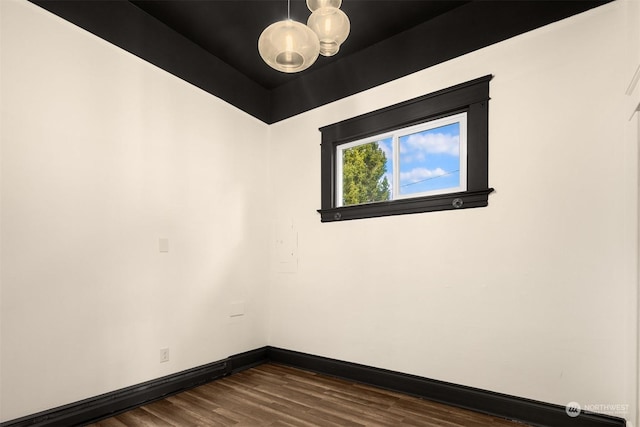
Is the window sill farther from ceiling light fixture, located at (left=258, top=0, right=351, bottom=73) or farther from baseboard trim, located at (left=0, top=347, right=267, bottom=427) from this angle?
baseboard trim, located at (left=0, top=347, right=267, bottom=427)

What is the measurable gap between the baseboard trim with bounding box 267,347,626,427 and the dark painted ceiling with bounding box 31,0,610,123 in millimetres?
2432

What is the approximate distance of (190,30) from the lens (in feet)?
9.44

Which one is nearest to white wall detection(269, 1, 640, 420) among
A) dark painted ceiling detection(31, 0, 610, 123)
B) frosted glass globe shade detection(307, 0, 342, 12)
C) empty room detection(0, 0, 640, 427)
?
empty room detection(0, 0, 640, 427)

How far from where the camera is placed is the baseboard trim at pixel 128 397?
1.98 meters

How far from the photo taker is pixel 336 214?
316 centimetres

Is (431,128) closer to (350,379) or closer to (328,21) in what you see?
(328,21)

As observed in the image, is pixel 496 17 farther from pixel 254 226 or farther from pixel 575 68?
pixel 254 226

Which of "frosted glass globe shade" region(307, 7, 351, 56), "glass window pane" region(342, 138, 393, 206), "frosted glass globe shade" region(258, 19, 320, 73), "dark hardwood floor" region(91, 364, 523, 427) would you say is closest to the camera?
"frosted glass globe shade" region(258, 19, 320, 73)

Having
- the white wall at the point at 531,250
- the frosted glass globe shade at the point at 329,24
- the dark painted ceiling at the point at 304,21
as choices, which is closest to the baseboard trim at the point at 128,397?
the white wall at the point at 531,250

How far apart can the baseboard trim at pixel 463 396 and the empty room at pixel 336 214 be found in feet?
0.04

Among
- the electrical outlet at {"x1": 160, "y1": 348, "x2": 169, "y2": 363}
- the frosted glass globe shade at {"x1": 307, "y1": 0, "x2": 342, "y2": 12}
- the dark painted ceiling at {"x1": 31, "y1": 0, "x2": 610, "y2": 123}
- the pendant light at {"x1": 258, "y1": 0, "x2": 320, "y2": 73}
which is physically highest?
the dark painted ceiling at {"x1": 31, "y1": 0, "x2": 610, "y2": 123}

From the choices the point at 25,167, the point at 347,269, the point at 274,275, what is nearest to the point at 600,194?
the point at 347,269

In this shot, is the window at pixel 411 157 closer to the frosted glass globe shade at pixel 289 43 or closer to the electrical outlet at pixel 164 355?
the frosted glass globe shade at pixel 289 43

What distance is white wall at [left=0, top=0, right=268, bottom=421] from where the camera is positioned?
1.97 meters
